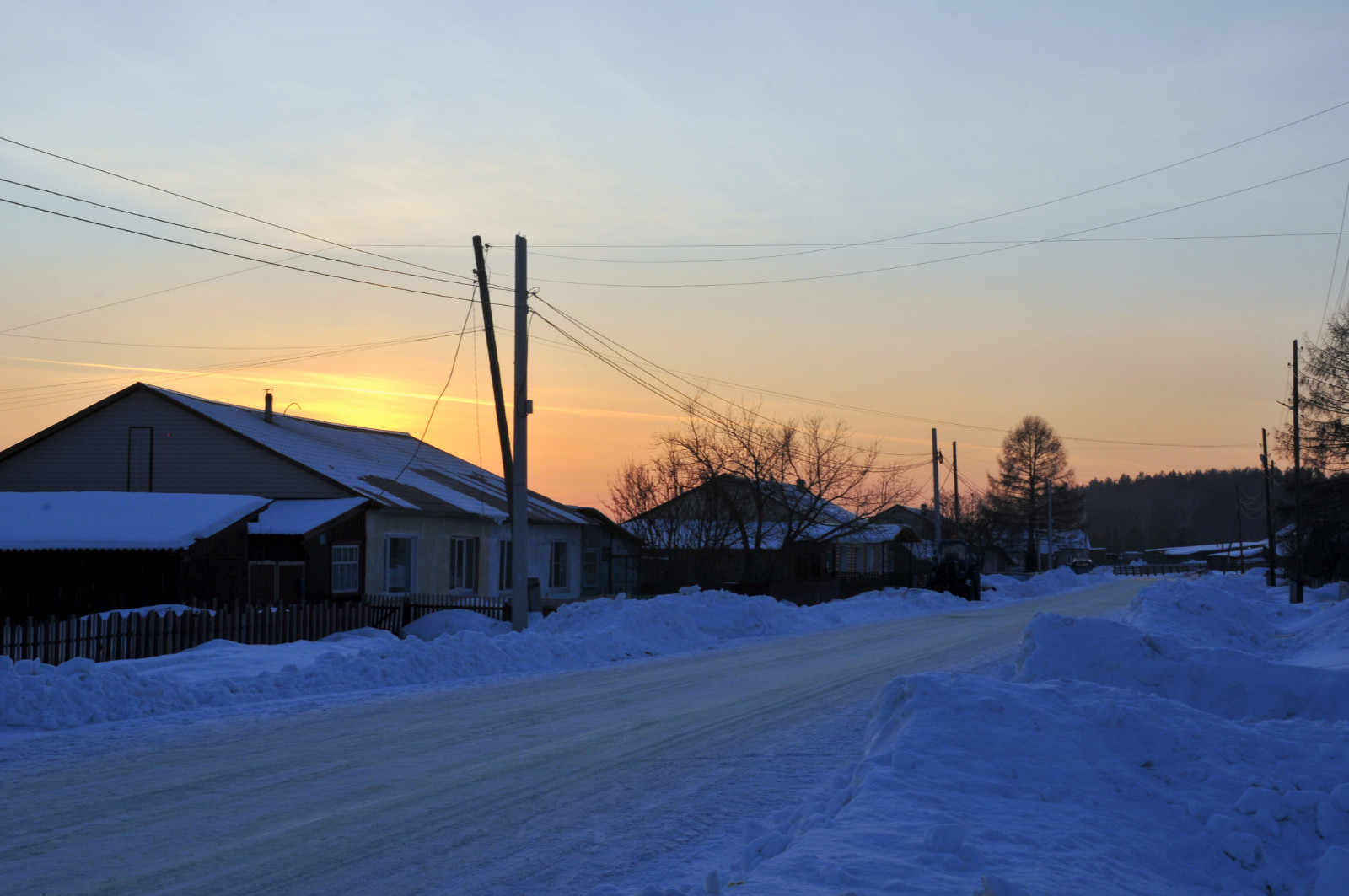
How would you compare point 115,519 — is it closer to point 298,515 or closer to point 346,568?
point 298,515

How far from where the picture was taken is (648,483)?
41188mm

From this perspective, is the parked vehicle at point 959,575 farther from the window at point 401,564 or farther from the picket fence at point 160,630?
the picket fence at point 160,630

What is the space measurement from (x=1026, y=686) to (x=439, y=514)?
75.8ft

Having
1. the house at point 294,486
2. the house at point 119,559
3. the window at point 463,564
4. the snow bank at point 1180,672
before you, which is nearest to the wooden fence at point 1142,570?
the window at point 463,564

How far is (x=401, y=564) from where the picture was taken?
30531 millimetres

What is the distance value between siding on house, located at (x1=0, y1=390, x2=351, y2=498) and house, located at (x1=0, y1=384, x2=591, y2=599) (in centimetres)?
3

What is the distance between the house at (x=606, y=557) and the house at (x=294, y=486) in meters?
6.20

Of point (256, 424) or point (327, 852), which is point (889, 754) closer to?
point (327, 852)

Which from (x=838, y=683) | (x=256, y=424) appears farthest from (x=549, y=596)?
(x=838, y=683)

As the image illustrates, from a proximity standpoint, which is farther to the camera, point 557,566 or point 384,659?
point 557,566

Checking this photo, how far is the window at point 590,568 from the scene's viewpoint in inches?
1683

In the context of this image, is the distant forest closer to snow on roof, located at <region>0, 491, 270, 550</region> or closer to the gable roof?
the gable roof

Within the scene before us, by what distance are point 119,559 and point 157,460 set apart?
6.95 meters

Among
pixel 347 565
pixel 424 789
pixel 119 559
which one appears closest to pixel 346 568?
pixel 347 565
